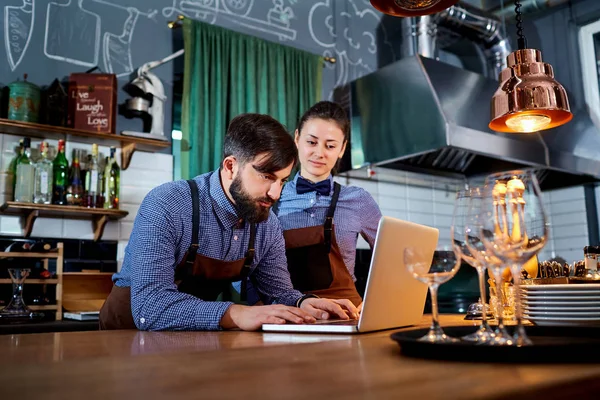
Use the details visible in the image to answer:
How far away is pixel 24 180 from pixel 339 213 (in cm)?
155

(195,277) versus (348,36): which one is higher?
(348,36)

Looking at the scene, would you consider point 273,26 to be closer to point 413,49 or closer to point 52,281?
point 413,49

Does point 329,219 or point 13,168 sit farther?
point 13,168

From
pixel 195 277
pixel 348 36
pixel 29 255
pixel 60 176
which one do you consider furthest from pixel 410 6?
pixel 348 36

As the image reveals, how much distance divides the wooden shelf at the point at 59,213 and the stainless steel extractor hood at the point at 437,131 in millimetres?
1698

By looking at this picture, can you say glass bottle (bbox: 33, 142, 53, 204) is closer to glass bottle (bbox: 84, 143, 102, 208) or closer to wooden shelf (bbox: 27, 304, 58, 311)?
glass bottle (bbox: 84, 143, 102, 208)

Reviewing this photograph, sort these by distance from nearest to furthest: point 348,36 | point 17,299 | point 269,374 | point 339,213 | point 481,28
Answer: point 269,374
point 339,213
point 17,299
point 481,28
point 348,36

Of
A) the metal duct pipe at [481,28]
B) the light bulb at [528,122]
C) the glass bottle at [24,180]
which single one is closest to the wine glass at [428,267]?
the light bulb at [528,122]

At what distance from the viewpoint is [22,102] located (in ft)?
9.82

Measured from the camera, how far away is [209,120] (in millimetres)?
3572

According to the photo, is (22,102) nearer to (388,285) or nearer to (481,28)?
(388,285)

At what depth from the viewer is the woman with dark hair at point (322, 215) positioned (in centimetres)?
247

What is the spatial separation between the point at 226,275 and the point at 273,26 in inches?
108

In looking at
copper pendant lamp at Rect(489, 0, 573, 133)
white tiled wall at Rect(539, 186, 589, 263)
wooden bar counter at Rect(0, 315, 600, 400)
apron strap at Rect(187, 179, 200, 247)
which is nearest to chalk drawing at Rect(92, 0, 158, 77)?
apron strap at Rect(187, 179, 200, 247)
